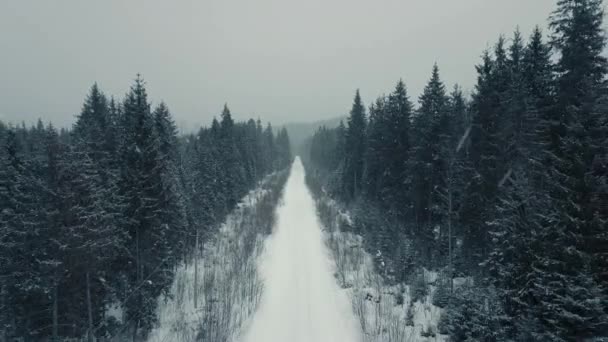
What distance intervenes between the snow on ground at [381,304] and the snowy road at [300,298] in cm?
88

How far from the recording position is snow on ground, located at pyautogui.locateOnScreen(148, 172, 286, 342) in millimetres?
17109

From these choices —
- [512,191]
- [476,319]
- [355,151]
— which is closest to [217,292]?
[476,319]

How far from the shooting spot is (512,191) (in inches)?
587

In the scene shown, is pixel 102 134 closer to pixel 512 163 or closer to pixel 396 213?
pixel 396 213

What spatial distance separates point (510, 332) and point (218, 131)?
2105 inches

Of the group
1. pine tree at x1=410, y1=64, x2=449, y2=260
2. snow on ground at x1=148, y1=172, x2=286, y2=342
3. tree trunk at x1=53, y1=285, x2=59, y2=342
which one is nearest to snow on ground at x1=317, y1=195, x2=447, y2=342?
pine tree at x1=410, y1=64, x2=449, y2=260

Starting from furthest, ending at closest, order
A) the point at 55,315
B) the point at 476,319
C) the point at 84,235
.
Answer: the point at 84,235, the point at 55,315, the point at 476,319

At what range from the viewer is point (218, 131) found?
57.8 metres

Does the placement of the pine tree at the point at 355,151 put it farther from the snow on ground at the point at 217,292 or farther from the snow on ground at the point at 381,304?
the snow on ground at the point at 381,304

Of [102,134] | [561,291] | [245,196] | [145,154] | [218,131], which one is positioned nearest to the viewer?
[561,291]

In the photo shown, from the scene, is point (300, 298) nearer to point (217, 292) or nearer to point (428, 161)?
point (217, 292)

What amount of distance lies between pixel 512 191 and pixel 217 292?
792 inches

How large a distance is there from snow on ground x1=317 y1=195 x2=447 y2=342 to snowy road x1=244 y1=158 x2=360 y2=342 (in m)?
0.88

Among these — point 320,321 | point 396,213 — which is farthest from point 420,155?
point 320,321
